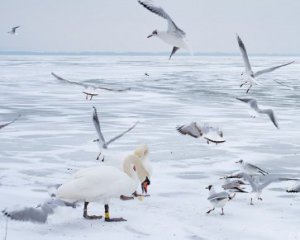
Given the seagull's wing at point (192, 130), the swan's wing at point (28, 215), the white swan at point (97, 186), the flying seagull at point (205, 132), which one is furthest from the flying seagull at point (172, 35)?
the seagull's wing at point (192, 130)

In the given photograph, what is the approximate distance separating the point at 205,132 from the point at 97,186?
6718mm

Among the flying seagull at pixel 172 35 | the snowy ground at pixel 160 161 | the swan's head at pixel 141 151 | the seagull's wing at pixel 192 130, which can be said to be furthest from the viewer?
the seagull's wing at pixel 192 130

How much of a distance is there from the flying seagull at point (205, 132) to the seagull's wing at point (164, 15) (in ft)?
12.8

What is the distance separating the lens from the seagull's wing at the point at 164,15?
28.0ft

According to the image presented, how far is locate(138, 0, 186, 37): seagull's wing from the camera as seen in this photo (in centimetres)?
852

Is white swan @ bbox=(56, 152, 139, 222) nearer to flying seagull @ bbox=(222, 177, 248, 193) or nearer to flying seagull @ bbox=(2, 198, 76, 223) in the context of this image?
flying seagull @ bbox=(2, 198, 76, 223)

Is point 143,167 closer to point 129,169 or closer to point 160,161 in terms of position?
point 129,169

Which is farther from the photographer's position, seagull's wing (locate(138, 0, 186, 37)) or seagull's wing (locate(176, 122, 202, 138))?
seagull's wing (locate(176, 122, 202, 138))

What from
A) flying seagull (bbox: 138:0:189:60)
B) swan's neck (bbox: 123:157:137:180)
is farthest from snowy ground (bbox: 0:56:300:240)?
flying seagull (bbox: 138:0:189:60)

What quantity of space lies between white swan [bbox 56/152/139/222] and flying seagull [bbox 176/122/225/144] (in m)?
6.09

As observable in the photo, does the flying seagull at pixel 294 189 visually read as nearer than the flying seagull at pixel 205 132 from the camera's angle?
Yes

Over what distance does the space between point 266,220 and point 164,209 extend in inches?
53.7

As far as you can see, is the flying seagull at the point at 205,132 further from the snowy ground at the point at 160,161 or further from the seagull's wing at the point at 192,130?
the snowy ground at the point at 160,161

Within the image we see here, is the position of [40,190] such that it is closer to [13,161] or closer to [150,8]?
[13,161]
